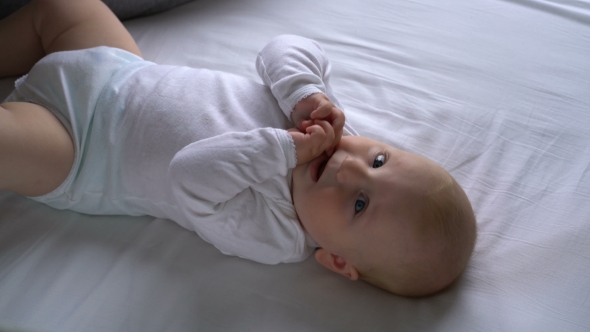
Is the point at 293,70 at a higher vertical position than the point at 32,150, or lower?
higher

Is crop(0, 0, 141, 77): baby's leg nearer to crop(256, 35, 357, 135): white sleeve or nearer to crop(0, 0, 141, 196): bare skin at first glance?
crop(0, 0, 141, 196): bare skin

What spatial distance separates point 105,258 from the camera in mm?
989

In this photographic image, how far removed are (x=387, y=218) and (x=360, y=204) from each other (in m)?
0.07

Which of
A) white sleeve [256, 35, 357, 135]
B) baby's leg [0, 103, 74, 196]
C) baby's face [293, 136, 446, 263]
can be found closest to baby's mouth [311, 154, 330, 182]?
baby's face [293, 136, 446, 263]

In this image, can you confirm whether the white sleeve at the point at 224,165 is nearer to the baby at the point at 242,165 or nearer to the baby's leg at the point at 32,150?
the baby at the point at 242,165

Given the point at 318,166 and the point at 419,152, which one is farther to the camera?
the point at 419,152

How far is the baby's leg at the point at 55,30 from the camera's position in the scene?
1.23m

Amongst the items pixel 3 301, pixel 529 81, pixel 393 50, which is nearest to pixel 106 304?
pixel 3 301

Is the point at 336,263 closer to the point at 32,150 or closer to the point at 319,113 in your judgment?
the point at 319,113

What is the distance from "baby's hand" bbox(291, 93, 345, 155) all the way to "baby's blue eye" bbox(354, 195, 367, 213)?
131 millimetres

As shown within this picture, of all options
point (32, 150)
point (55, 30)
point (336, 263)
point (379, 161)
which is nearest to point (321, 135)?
point (379, 161)

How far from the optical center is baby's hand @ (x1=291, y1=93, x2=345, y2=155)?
990 mm

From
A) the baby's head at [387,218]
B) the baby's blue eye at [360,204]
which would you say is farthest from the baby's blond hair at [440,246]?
the baby's blue eye at [360,204]

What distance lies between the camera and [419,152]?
113 centimetres
